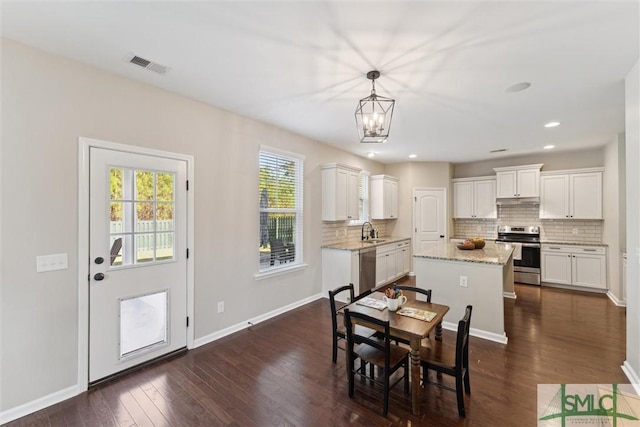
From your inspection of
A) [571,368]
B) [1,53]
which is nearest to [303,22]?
[1,53]

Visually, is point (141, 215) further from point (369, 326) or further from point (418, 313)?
point (418, 313)

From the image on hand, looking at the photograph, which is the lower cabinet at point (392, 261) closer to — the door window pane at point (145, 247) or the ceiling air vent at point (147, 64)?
the door window pane at point (145, 247)

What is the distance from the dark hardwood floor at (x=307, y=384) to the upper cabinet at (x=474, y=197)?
3.23 m

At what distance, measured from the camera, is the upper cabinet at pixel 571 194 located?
210 inches

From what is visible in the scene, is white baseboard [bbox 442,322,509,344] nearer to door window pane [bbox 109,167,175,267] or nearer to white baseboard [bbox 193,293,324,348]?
white baseboard [bbox 193,293,324,348]

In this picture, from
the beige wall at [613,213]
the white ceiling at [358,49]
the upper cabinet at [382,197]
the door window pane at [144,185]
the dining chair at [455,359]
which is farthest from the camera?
the upper cabinet at [382,197]

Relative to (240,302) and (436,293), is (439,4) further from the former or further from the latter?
(240,302)

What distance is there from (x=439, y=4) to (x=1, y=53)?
3.11 metres

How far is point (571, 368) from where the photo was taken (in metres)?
2.69

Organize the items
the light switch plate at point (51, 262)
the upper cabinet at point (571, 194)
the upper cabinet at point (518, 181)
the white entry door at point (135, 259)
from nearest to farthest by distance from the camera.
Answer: the light switch plate at point (51, 262) < the white entry door at point (135, 259) < the upper cabinet at point (571, 194) < the upper cabinet at point (518, 181)

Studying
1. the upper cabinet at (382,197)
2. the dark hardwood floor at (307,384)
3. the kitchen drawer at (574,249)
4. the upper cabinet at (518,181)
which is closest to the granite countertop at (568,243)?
the kitchen drawer at (574,249)

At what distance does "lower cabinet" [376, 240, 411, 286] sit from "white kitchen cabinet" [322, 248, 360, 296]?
84 centimetres

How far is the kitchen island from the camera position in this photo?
3318 millimetres

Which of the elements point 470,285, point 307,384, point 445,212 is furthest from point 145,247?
point 445,212
